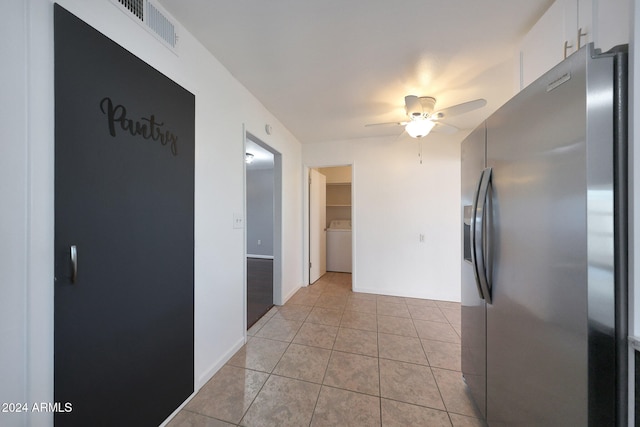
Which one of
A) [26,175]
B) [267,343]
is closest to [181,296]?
[26,175]

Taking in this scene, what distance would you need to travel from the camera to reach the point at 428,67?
1780 mm

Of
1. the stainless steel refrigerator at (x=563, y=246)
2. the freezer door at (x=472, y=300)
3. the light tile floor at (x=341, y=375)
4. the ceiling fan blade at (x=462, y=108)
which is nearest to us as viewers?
the stainless steel refrigerator at (x=563, y=246)

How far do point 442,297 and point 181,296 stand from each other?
334cm

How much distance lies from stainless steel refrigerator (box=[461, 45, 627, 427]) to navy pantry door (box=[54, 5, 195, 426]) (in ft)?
5.97

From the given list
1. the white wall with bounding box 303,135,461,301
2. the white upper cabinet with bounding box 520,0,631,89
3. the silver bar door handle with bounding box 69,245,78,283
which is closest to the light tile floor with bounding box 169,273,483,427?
the white wall with bounding box 303,135,461,301

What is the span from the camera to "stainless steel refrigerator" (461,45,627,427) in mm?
645

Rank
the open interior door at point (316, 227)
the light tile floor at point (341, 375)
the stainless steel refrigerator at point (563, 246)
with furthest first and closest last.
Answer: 1. the open interior door at point (316, 227)
2. the light tile floor at point (341, 375)
3. the stainless steel refrigerator at point (563, 246)

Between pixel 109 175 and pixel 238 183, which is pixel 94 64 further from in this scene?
pixel 238 183

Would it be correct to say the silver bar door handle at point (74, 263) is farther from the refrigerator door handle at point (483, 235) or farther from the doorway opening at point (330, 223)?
the doorway opening at point (330, 223)

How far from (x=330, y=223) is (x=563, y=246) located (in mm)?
4447

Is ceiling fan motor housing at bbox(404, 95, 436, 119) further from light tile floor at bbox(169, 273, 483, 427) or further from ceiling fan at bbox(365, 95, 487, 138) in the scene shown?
light tile floor at bbox(169, 273, 483, 427)

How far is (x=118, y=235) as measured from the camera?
3.44 feet

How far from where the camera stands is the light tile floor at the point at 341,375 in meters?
1.35

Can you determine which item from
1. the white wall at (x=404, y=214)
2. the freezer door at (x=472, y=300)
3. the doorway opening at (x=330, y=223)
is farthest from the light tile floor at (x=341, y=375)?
the doorway opening at (x=330, y=223)
